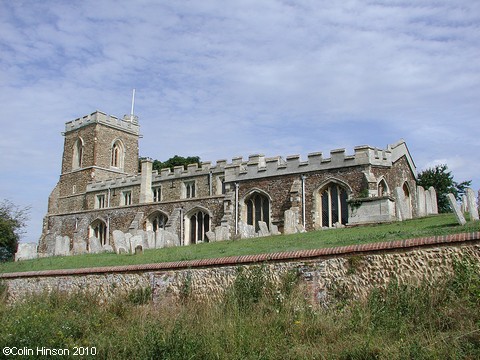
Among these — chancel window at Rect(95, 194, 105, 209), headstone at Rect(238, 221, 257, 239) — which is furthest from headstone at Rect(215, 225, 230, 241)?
chancel window at Rect(95, 194, 105, 209)

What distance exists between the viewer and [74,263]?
62.8 feet

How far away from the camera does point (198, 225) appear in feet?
95.8

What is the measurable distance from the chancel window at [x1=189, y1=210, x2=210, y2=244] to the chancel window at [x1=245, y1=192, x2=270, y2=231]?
2.67m

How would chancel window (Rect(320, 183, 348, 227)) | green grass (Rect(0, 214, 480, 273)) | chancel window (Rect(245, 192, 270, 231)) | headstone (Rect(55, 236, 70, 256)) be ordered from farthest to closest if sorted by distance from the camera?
headstone (Rect(55, 236, 70, 256)) < chancel window (Rect(245, 192, 270, 231)) < chancel window (Rect(320, 183, 348, 227)) < green grass (Rect(0, 214, 480, 273))

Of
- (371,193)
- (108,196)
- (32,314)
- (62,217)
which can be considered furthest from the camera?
(108,196)

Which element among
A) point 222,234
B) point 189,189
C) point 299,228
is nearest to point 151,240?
point 222,234

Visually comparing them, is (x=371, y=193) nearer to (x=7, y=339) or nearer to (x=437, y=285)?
(x=437, y=285)

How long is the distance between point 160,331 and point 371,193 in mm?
15658

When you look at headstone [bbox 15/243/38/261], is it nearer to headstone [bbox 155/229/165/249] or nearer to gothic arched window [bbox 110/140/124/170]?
headstone [bbox 155/229/165/249]

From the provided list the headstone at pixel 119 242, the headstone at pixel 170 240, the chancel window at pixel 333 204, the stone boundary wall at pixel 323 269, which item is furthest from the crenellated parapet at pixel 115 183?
the stone boundary wall at pixel 323 269

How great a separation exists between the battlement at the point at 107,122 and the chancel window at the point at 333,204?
87.3ft

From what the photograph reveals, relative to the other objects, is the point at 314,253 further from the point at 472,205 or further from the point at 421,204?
the point at 421,204

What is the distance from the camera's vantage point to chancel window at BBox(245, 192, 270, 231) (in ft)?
88.1

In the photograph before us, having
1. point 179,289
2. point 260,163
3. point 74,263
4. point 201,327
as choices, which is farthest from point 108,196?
point 201,327
